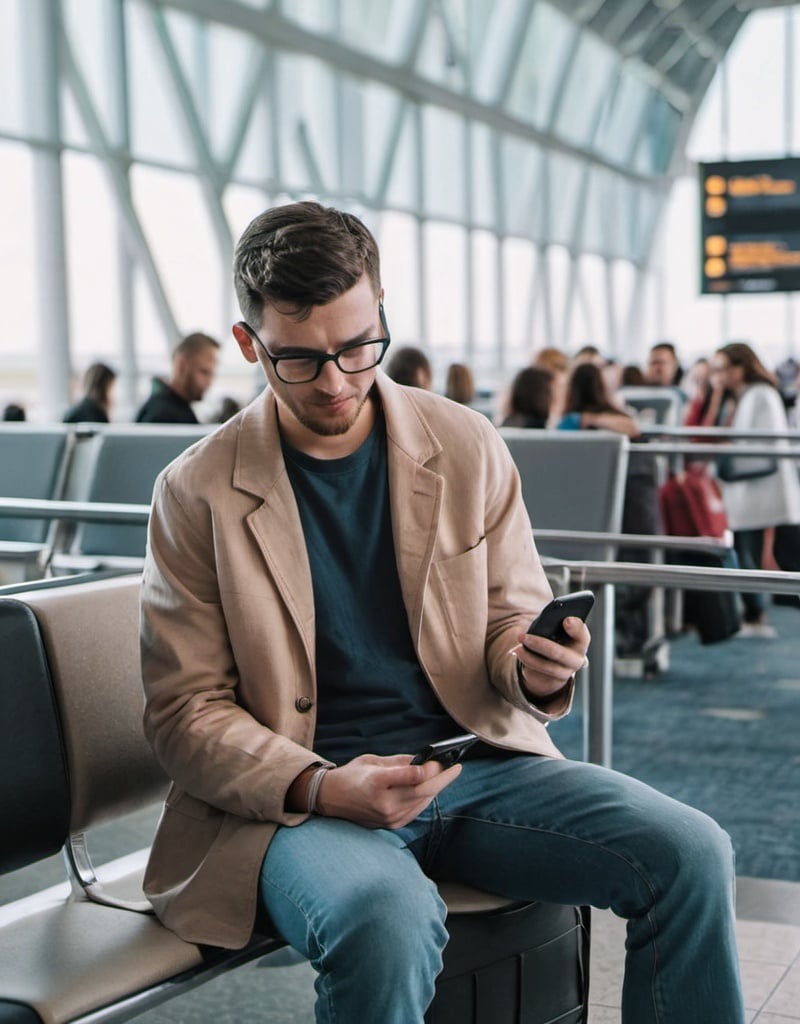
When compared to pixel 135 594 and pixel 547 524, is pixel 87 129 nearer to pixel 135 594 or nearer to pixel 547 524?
pixel 547 524

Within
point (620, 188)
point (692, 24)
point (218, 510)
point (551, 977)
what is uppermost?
point (692, 24)

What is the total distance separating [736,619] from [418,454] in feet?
10.6

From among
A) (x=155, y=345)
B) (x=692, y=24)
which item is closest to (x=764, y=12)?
(x=692, y=24)

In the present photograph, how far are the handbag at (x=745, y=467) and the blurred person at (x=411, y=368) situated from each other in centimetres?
198

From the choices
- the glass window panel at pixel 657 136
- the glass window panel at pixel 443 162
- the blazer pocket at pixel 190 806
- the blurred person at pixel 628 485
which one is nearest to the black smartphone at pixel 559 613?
the blazer pocket at pixel 190 806

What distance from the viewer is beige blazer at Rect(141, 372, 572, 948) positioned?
2.03 metres

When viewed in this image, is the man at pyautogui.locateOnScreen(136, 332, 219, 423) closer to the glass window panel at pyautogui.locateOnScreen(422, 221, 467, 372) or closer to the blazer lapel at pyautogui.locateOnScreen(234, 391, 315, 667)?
the blazer lapel at pyautogui.locateOnScreen(234, 391, 315, 667)

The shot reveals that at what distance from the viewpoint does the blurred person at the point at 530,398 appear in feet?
20.4

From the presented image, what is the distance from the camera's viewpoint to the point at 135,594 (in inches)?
95.4

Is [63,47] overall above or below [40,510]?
above

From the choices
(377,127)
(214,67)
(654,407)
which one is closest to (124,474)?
(654,407)

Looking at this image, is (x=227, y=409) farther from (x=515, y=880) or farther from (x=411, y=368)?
(x=515, y=880)

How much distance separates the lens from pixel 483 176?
53.7 feet

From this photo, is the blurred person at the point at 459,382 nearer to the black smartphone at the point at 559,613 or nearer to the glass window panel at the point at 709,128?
the black smartphone at the point at 559,613
